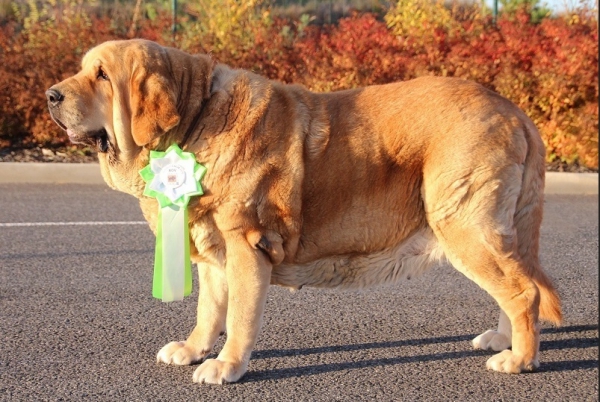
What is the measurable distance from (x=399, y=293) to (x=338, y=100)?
71.3 inches

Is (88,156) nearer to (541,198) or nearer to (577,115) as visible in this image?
(577,115)

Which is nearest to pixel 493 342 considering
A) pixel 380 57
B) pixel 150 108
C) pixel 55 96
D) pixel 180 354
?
pixel 180 354

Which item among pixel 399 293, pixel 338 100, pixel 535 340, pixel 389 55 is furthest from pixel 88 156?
pixel 535 340

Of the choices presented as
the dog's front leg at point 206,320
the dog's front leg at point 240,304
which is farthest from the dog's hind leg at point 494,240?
the dog's front leg at point 206,320

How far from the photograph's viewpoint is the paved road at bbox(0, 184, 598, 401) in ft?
12.9

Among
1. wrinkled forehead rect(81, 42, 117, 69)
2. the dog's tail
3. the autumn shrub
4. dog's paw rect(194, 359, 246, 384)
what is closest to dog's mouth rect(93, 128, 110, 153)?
wrinkled forehead rect(81, 42, 117, 69)

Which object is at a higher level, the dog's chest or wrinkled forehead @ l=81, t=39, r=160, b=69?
wrinkled forehead @ l=81, t=39, r=160, b=69

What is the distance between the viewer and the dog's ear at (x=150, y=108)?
3.85 metres

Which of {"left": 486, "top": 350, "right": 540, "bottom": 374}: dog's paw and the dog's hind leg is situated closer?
the dog's hind leg

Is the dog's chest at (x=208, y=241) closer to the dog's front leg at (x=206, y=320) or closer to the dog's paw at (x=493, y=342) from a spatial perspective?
the dog's front leg at (x=206, y=320)

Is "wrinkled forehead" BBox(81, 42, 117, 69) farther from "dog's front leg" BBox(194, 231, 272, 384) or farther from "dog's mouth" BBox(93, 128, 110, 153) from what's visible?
"dog's front leg" BBox(194, 231, 272, 384)

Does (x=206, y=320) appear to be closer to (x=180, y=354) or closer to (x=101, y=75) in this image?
(x=180, y=354)

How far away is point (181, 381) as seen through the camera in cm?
402

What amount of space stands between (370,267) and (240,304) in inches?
27.4
